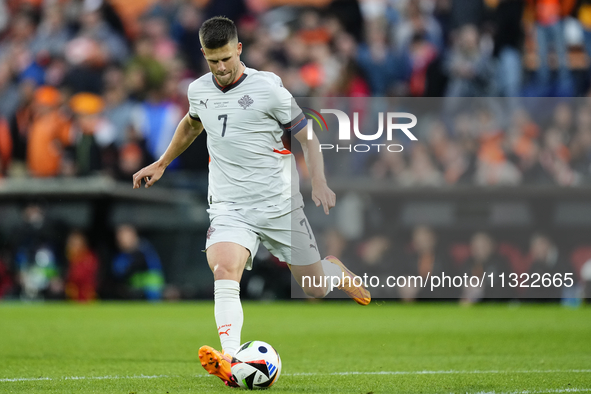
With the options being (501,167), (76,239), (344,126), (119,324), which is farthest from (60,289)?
(501,167)

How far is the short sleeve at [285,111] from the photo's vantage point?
6.08 meters

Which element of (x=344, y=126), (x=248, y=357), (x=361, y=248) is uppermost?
(x=344, y=126)

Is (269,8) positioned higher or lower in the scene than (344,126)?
higher

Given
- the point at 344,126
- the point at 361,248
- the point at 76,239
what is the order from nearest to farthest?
the point at 344,126, the point at 361,248, the point at 76,239

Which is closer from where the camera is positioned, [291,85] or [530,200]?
[530,200]

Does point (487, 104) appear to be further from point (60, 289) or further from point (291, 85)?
point (60, 289)

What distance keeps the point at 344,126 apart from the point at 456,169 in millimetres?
2749

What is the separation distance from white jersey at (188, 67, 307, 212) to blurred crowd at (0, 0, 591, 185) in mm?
7687

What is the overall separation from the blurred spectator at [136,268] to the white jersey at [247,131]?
8701 millimetres

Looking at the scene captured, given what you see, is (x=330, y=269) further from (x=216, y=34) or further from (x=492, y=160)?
(x=492, y=160)

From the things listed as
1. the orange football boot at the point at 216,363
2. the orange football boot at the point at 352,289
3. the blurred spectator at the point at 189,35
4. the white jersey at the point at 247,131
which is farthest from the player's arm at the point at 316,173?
the blurred spectator at the point at 189,35

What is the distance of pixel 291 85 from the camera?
51.2 feet

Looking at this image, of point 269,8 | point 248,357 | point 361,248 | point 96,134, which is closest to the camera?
point 248,357

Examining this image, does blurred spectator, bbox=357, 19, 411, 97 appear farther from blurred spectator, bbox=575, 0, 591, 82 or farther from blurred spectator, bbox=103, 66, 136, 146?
blurred spectator, bbox=103, 66, 136, 146
